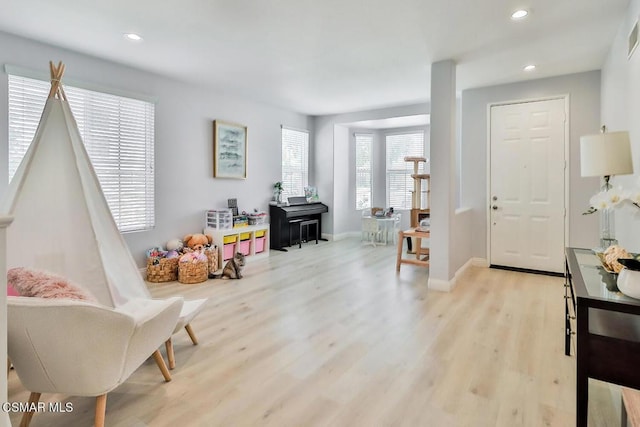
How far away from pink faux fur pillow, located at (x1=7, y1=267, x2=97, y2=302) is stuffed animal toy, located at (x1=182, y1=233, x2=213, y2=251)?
293 cm

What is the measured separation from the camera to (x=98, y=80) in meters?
3.94

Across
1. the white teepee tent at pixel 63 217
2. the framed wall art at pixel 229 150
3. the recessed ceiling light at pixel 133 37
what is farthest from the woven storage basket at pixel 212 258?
the recessed ceiling light at pixel 133 37

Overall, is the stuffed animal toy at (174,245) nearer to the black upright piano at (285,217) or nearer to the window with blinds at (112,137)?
the window with blinds at (112,137)

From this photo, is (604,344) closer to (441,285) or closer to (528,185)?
(441,285)

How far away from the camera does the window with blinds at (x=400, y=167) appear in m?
7.57

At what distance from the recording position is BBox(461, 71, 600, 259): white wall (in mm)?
4336

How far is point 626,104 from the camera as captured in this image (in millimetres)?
2654

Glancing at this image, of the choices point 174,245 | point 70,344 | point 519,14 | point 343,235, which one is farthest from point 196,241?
point 519,14

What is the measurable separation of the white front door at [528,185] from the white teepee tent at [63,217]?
14.0ft

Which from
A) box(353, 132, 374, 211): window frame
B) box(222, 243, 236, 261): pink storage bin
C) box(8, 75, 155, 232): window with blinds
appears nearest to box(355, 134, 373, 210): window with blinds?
box(353, 132, 374, 211): window frame

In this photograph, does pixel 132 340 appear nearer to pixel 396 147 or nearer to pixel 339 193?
pixel 339 193

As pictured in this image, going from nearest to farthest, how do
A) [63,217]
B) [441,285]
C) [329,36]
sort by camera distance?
[63,217]
[329,36]
[441,285]

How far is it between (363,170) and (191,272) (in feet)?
15.8

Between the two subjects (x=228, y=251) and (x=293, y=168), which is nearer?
(x=228, y=251)
